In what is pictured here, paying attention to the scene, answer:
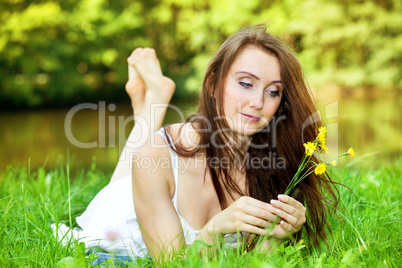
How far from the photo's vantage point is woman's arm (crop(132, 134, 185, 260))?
1868 millimetres

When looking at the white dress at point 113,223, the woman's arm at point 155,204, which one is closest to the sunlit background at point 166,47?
the white dress at point 113,223

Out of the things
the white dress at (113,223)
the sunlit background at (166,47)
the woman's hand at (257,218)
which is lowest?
the white dress at (113,223)

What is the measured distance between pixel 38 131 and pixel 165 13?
35.2ft

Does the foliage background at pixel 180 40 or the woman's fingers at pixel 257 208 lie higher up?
the foliage background at pixel 180 40

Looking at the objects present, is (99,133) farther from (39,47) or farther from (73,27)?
(73,27)

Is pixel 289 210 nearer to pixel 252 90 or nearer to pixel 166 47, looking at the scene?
pixel 252 90

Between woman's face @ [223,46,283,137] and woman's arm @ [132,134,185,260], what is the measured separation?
0.38 metres

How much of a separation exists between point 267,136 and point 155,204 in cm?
65

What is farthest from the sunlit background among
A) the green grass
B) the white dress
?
the green grass

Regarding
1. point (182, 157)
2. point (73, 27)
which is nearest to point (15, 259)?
point (182, 157)

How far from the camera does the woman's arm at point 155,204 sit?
187cm

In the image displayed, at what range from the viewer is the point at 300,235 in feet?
6.63

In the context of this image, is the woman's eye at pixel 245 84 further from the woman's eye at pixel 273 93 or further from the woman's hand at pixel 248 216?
the woman's hand at pixel 248 216

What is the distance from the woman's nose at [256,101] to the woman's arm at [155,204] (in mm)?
451
